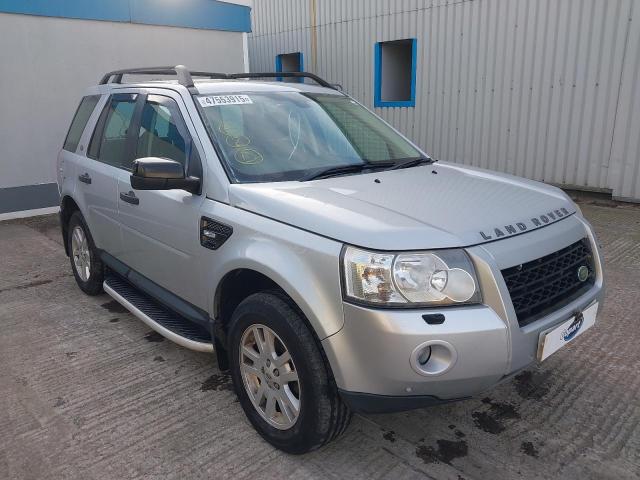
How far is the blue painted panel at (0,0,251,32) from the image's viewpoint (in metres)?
7.73

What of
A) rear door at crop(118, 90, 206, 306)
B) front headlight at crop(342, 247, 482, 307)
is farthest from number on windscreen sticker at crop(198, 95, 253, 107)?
front headlight at crop(342, 247, 482, 307)

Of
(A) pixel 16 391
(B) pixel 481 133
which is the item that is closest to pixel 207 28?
(B) pixel 481 133

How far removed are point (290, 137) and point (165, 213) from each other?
2.82 feet

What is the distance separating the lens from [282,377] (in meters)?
2.47

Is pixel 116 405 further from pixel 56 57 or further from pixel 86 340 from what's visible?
pixel 56 57

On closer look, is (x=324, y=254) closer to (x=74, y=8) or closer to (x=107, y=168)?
(x=107, y=168)

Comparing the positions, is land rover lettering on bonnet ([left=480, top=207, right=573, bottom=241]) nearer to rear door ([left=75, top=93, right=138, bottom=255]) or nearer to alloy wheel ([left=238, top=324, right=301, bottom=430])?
alloy wheel ([left=238, top=324, right=301, bottom=430])

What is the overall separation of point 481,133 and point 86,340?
24.2ft

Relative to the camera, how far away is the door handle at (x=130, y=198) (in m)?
3.45

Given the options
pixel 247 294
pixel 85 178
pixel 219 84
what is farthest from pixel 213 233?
pixel 85 178

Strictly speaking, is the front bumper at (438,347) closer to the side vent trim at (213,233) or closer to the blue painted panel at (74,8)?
the side vent trim at (213,233)

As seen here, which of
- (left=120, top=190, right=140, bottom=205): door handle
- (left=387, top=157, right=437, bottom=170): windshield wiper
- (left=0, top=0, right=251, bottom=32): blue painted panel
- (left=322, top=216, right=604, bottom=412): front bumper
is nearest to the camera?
(left=322, top=216, right=604, bottom=412): front bumper

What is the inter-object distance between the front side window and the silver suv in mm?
13

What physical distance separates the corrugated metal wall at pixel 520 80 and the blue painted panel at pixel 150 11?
2362mm
